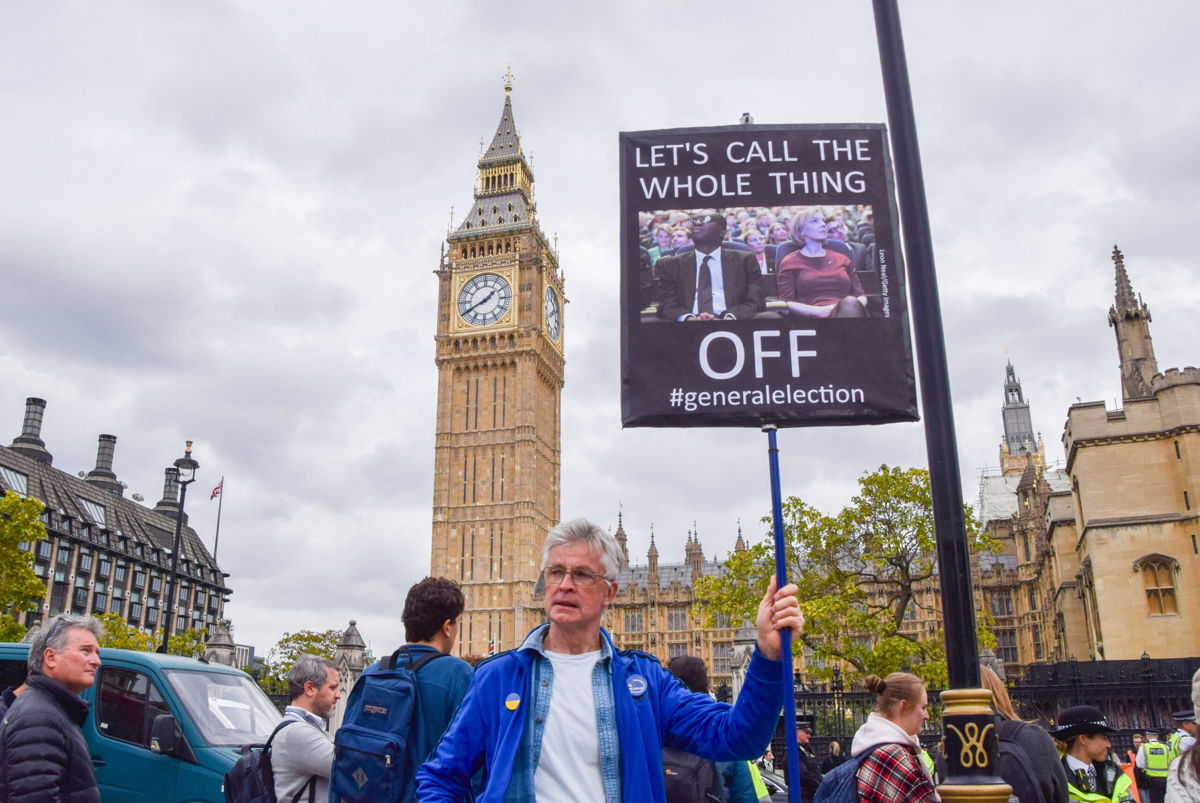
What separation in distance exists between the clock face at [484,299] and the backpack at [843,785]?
234 feet

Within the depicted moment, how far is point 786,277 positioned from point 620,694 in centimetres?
193

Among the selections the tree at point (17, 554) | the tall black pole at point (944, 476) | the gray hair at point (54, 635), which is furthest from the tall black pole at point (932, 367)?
the tree at point (17, 554)

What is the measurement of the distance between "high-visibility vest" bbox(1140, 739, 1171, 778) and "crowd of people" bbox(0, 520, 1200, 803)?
530 cm

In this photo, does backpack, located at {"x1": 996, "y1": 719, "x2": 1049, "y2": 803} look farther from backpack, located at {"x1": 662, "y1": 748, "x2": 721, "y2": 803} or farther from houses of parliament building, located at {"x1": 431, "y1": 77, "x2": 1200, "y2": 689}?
houses of parliament building, located at {"x1": 431, "y1": 77, "x2": 1200, "y2": 689}

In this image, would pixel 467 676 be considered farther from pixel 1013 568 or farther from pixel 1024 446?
pixel 1024 446

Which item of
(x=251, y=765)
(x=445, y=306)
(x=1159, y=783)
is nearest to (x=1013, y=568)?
(x=445, y=306)

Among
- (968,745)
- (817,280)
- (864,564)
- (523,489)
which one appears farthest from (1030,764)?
(523,489)

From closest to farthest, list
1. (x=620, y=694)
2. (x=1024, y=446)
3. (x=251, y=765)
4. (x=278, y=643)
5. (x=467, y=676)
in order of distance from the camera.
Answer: (x=620, y=694)
(x=467, y=676)
(x=251, y=765)
(x=278, y=643)
(x=1024, y=446)

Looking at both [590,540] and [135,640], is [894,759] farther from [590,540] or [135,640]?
[135,640]

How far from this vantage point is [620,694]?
10.1ft

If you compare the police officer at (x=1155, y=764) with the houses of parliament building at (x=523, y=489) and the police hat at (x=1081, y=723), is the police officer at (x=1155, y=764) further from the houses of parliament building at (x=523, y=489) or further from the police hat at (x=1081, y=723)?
the houses of parliament building at (x=523, y=489)

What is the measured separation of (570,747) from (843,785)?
1760mm

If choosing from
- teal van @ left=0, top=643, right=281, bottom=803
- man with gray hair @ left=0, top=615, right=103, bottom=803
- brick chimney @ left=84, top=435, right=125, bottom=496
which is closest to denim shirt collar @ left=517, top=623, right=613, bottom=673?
man with gray hair @ left=0, top=615, right=103, bottom=803

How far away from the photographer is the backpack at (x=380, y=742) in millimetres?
4223
